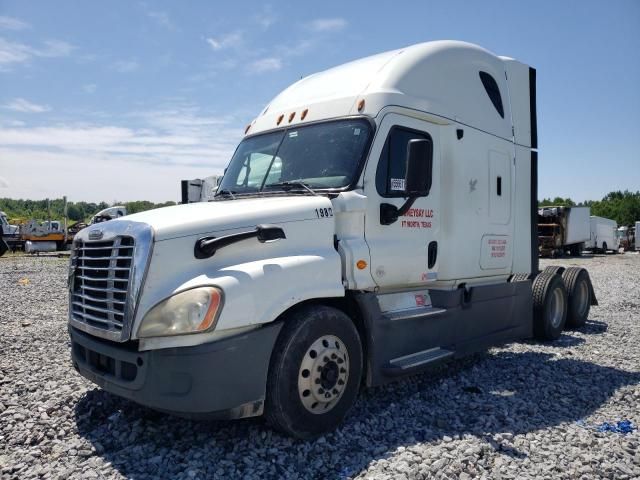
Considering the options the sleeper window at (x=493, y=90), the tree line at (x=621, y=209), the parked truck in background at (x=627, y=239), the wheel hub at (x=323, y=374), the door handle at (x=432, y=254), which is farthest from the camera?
the tree line at (x=621, y=209)

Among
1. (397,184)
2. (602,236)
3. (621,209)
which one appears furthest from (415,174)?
(621,209)

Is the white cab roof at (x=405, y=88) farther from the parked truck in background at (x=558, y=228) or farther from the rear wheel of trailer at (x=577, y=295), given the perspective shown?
the parked truck in background at (x=558, y=228)

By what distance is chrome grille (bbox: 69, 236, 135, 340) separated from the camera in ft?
12.2

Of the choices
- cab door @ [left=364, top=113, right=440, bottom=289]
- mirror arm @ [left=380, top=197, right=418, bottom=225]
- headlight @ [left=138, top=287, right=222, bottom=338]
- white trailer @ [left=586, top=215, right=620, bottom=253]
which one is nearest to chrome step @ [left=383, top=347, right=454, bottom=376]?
cab door @ [left=364, top=113, right=440, bottom=289]

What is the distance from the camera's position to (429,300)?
549cm

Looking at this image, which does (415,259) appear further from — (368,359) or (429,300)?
(368,359)

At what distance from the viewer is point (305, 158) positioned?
499 cm

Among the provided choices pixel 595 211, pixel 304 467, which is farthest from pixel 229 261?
pixel 595 211

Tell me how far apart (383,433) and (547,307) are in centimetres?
489

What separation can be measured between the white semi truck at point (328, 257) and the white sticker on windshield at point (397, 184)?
0.02 metres

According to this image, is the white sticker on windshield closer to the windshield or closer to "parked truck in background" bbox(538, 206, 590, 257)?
the windshield

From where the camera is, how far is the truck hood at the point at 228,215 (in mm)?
3785

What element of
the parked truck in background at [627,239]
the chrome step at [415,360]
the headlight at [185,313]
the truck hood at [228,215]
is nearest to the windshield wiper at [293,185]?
the truck hood at [228,215]

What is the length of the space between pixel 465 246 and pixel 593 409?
2.11 metres
